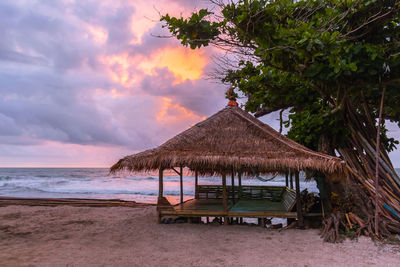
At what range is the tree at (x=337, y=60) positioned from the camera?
15.9 ft

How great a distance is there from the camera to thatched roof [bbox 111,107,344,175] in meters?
5.68

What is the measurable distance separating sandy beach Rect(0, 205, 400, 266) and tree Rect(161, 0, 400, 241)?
774 millimetres

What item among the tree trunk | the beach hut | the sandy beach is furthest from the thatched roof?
the sandy beach

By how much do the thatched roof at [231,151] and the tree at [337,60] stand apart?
3.33 ft

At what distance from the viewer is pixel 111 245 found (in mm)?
5008

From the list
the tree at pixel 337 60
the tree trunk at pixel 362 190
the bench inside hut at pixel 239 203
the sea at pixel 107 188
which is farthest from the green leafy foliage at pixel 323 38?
the sea at pixel 107 188

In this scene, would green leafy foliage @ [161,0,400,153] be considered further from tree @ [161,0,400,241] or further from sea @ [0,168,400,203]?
sea @ [0,168,400,203]

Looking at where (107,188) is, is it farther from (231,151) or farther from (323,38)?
(323,38)

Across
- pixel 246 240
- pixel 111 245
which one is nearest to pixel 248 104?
pixel 246 240

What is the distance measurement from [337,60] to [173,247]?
14.2 feet

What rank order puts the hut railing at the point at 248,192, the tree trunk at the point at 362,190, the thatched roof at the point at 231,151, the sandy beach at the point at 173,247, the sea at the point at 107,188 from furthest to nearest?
the sea at the point at 107,188
the hut railing at the point at 248,192
the thatched roof at the point at 231,151
the tree trunk at the point at 362,190
the sandy beach at the point at 173,247

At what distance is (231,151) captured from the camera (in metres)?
6.16

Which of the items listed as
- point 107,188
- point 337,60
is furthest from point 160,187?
point 107,188

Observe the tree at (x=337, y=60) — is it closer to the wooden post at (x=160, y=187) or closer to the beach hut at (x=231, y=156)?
the beach hut at (x=231, y=156)
